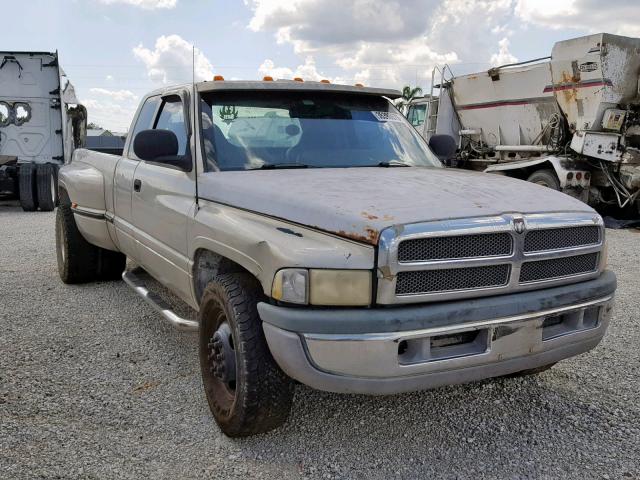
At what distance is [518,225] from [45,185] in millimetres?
12438

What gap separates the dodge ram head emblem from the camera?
8.71 ft

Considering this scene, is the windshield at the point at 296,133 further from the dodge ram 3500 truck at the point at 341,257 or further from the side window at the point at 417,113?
the side window at the point at 417,113

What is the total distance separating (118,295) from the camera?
5.65 m

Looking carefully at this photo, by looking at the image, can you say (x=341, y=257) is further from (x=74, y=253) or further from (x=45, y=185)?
(x=45, y=185)

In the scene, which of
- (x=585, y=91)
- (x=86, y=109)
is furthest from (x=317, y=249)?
(x=86, y=109)

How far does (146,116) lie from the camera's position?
4.85 m

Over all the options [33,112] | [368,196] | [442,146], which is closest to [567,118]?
[442,146]

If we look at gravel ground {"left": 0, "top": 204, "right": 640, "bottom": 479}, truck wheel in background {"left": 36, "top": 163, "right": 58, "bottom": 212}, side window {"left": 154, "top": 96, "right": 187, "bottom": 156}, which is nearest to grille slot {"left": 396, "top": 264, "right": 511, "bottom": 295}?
gravel ground {"left": 0, "top": 204, "right": 640, "bottom": 479}

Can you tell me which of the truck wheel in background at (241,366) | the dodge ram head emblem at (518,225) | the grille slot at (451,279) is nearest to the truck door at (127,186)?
the truck wheel in background at (241,366)

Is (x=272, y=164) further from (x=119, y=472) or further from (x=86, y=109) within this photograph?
(x=86, y=109)

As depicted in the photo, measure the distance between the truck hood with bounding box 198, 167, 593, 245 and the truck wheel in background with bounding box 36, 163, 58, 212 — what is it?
35.9 feet

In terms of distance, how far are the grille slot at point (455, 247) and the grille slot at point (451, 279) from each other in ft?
0.20

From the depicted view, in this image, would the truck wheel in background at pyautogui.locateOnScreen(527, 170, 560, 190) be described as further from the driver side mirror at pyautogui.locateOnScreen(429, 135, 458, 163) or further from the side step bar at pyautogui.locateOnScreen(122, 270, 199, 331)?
the side step bar at pyautogui.locateOnScreen(122, 270, 199, 331)

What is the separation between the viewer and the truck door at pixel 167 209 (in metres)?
3.60
